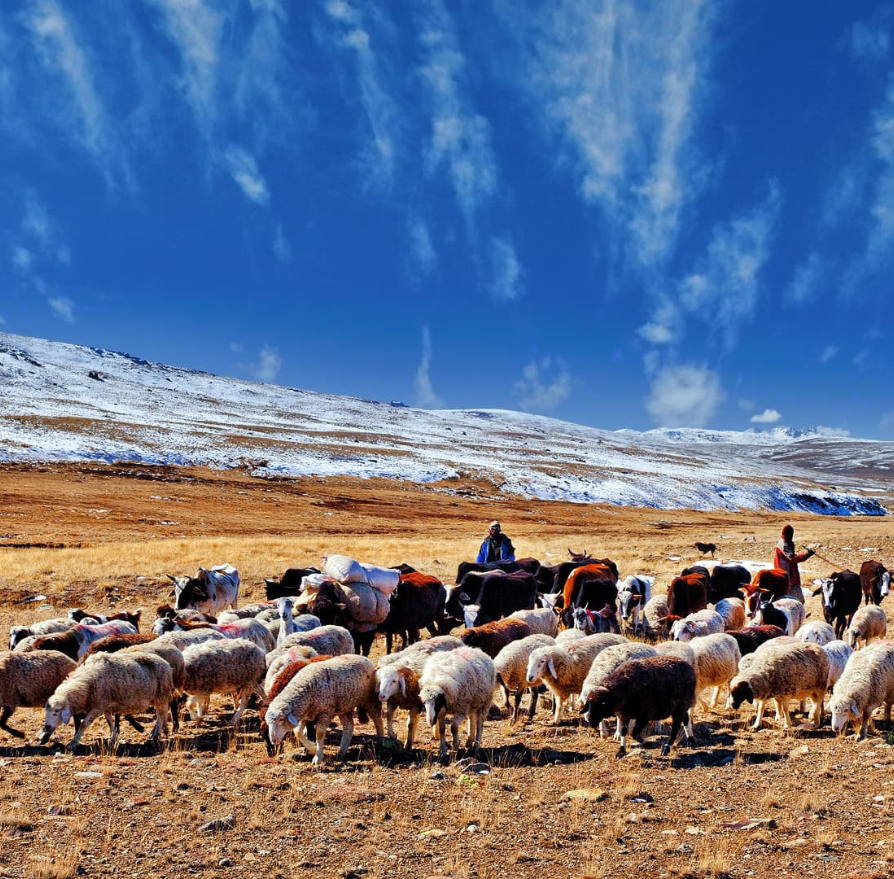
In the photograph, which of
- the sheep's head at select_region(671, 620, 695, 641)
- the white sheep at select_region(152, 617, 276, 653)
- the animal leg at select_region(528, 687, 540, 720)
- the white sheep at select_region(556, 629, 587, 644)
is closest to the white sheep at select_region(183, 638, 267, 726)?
the white sheep at select_region(152, 617, 276, 653)

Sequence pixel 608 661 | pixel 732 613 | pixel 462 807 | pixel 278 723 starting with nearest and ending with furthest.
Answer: pixel 462 807 < pixel 278 723 < pixel 608 661 < pixel 732 613

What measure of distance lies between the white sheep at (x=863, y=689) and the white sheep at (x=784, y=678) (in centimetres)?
43

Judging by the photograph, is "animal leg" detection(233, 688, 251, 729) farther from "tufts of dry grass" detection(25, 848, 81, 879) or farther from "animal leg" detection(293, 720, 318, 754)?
"tufts of dry grass" detection(25, 848, 81, 879)

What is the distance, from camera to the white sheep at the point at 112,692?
9.11 meters

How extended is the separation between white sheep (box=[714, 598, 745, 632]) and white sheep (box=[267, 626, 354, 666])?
26.1ft

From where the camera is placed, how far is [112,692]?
9312mm

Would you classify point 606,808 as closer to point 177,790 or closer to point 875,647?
point 177,790

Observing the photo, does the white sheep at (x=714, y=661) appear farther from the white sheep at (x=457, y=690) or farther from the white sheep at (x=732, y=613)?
the white sheep at (x=732, y=613)

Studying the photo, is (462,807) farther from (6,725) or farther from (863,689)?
(6,725)

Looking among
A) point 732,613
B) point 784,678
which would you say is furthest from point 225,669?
point 732,613

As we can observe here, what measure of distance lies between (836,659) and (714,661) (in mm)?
1773

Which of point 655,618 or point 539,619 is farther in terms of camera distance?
point 655,618

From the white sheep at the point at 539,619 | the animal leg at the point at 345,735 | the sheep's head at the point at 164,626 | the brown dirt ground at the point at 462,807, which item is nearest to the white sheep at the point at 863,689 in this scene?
the brown dirt ground at the point at 462,807

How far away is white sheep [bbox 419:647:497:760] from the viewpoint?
348 inches
